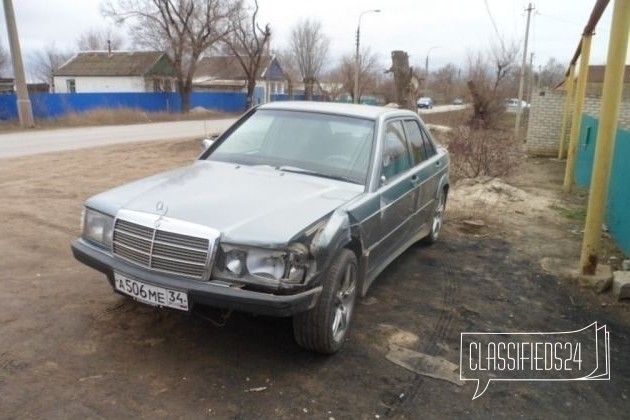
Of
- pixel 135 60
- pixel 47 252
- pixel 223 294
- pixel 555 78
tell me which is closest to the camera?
pixel 223 294

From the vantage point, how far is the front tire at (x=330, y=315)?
3.17 m

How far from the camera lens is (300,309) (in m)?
2.95

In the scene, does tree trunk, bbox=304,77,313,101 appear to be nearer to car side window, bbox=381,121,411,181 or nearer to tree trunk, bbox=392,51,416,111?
tree trunk, bbox=392,51,416,111

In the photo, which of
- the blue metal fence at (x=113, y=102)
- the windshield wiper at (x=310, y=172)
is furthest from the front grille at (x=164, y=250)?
the blue metal fence at (x=113, y=102)

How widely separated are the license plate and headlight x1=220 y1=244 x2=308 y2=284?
Result: 0.31 meters

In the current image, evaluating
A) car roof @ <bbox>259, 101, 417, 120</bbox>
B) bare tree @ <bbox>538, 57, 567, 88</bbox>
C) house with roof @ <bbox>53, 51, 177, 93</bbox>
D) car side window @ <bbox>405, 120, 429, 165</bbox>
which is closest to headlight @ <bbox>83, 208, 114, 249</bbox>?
car roof @ <bbox>259, 101, 417, 120</bbox>

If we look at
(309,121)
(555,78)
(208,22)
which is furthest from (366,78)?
(309,121)

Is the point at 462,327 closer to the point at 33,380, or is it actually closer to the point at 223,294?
the point at 223,294

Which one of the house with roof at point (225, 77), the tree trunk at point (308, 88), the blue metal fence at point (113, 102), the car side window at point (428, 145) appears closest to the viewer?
the car side window at point (428, 145)

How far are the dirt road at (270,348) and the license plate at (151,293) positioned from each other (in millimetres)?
435

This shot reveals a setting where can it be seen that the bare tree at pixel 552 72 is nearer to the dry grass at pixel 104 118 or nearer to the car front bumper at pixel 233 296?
the dry grass at pixel 104 118

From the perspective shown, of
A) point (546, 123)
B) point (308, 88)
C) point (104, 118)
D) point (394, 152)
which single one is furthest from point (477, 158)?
point (308, 88)

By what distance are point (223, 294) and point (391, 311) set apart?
Result: 71.4 inches

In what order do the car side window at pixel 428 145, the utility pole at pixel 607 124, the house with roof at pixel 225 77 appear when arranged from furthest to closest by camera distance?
the house with roof at pixel 225 77, the car side window at pixel 428 145, the utility pole at pixel 607 124
